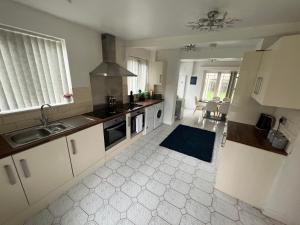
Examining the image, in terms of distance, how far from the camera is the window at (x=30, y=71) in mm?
1475

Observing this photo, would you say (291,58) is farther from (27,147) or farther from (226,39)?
(27,147)

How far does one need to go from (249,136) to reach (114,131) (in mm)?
2131

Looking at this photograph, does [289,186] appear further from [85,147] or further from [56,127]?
[56,127]

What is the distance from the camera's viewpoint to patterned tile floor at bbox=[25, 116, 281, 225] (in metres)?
1.43

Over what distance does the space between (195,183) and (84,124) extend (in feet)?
6.24

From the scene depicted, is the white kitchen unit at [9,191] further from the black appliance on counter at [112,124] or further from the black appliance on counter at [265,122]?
the black appliance on counter at [265,122]

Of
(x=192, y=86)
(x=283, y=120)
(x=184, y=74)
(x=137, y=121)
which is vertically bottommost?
(x=137, y=121)

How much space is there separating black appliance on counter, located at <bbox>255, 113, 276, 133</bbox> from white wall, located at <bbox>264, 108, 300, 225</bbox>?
37cm

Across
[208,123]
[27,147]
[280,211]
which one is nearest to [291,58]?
[280,211]

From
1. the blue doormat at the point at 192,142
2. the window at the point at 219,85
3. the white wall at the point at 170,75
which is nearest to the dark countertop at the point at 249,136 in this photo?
the blue doormat at the point at 192,142

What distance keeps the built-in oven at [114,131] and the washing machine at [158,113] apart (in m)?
1.29

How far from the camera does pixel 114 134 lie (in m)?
2.39

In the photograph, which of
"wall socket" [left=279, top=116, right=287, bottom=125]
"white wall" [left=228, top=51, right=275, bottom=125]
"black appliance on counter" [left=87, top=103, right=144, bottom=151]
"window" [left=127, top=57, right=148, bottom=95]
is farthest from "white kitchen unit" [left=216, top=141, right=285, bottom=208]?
"window" [left=127, top=57, right=148, bottom=95]

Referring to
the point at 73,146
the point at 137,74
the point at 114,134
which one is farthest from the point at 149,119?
the point at 73,146
